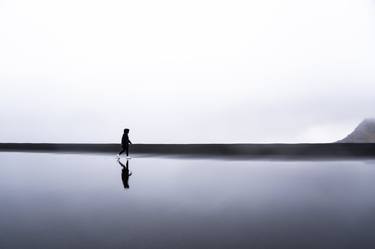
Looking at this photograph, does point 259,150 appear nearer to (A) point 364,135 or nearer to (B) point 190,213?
(B) point 190,213

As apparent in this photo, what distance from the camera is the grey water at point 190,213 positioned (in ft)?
13.8

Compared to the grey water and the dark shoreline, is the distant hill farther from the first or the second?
the grey water

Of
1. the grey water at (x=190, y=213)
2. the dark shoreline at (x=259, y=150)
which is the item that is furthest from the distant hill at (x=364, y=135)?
the grey water at (x=190, y=213)

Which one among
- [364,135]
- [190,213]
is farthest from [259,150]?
[364,135]

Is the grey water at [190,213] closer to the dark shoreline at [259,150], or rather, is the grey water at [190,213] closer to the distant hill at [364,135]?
the dark shoreline at [259,150]

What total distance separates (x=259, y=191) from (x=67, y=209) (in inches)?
165

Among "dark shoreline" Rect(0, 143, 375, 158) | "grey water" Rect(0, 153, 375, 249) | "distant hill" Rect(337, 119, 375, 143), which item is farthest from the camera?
"distant hill" Rect(337, 119, 375, 143)

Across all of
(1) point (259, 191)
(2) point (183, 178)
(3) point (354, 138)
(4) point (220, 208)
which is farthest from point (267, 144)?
(3) point (354, 138)

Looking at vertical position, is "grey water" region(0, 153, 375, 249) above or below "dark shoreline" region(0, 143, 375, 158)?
below

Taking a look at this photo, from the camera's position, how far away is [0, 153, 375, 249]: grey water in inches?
166

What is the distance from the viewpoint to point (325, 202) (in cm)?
657

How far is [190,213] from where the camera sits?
5758mm

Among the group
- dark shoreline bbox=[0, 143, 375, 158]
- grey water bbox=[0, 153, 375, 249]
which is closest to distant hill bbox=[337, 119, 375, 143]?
dark shoreline bbox=[0, 143, 375, 158]

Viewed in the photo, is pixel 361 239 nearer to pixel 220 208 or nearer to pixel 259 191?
pixel 220 208
